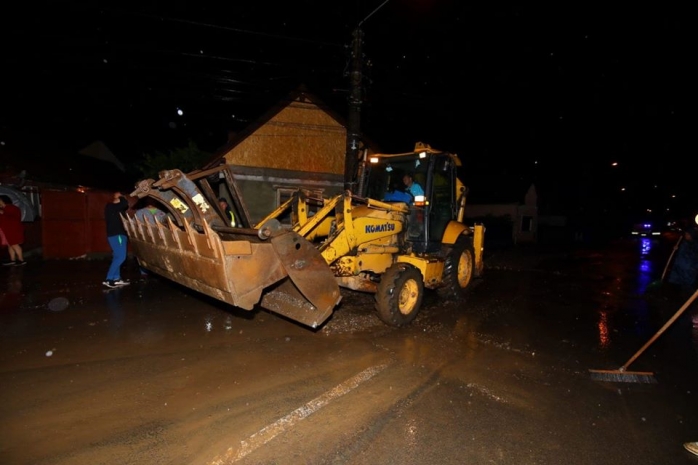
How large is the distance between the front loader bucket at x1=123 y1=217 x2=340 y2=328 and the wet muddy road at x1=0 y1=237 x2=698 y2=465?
0.74 m

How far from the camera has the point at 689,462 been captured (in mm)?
3262

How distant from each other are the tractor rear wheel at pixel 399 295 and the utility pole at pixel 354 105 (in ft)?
15.4

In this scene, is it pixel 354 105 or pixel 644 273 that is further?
pixel 644 273

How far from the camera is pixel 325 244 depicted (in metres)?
5.77

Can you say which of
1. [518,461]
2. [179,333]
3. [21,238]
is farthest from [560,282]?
[21,238]

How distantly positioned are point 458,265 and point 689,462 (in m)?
5.17

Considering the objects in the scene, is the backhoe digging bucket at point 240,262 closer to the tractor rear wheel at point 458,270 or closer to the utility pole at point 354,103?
the tractor rear wheel at point 458,270

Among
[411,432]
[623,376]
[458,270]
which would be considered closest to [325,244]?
[411,432]

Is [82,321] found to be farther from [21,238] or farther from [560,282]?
[560,282]

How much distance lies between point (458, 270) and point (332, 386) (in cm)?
495

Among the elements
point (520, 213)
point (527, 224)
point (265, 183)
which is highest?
point (265, 183)

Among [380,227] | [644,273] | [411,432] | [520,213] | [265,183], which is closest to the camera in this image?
[411,432]

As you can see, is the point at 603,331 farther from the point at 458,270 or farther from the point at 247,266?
the point at 247,266

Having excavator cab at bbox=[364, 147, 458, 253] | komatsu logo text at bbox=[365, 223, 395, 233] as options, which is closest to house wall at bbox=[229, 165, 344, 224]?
excavator cab at bbox=[364, 147, 458, 253]
